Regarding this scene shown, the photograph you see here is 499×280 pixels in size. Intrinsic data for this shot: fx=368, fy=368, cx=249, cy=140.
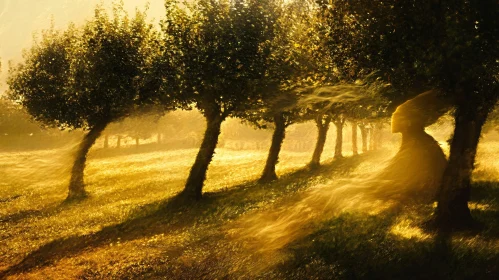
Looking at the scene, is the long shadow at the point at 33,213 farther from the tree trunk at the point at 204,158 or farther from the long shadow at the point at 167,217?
the tree trunk at the point at 204,158

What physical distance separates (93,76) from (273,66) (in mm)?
14265

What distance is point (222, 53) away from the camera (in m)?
23.1

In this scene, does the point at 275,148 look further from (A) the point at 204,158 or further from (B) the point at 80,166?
(B) the point at 80,166

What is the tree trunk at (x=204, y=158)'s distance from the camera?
25.4 m

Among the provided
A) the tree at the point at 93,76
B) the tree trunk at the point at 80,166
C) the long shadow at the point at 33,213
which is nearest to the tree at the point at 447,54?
the tree at the point at 93,76

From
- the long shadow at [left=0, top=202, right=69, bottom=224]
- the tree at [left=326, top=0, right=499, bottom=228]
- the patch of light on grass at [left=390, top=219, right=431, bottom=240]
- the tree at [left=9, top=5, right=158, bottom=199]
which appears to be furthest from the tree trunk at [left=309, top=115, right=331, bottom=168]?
the patch of light on grass at [left=390, top=219, right=431, bottom=240]

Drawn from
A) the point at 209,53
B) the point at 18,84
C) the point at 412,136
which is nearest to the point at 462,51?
the point at 412,136

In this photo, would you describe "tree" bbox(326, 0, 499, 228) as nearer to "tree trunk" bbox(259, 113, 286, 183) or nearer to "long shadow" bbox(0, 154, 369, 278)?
"long shadow" bbox(0, 154, 369, 278)

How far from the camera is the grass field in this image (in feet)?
37.8

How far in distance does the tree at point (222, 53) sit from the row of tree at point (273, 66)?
0.24 feet

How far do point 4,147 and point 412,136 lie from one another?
280 ft

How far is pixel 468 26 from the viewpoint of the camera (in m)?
11.8

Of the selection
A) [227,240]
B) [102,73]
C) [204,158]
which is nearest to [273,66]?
[204,158]

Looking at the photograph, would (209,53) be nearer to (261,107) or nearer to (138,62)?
(261,107)
